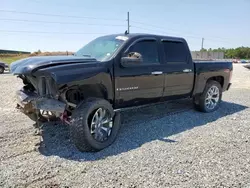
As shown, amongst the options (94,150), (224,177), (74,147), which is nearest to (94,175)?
(94,150)

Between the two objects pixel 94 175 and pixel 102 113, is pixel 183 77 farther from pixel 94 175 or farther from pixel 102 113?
pixel 94 175

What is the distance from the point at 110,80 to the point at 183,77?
2200 millimetres

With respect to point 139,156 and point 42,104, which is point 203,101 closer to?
point 139,156

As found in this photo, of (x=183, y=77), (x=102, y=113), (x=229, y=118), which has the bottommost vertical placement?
(x=229, y=118)

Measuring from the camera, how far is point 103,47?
509 cm

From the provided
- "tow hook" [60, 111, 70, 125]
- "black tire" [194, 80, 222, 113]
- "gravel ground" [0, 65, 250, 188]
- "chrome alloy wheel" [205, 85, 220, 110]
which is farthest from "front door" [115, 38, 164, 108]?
"chrome alloy wheel" [205, 85, 220, 110]

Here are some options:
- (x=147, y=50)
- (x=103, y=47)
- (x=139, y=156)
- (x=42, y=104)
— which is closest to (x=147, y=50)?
(x=147, y=50)

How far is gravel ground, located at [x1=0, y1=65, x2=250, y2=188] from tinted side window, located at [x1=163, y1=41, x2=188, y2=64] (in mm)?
1374

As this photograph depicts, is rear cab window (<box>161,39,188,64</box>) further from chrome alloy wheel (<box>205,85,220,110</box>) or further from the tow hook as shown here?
the tow hook

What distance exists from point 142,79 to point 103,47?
996 mm

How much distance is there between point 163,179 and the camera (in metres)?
3.20

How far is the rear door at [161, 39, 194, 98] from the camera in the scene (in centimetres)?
562

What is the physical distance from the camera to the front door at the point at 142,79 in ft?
15.4

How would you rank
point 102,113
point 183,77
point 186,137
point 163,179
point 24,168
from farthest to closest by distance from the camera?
1. point 183,77
2. point 186,137
3. point 102,113
4. point 24,168
5. point 163,179
